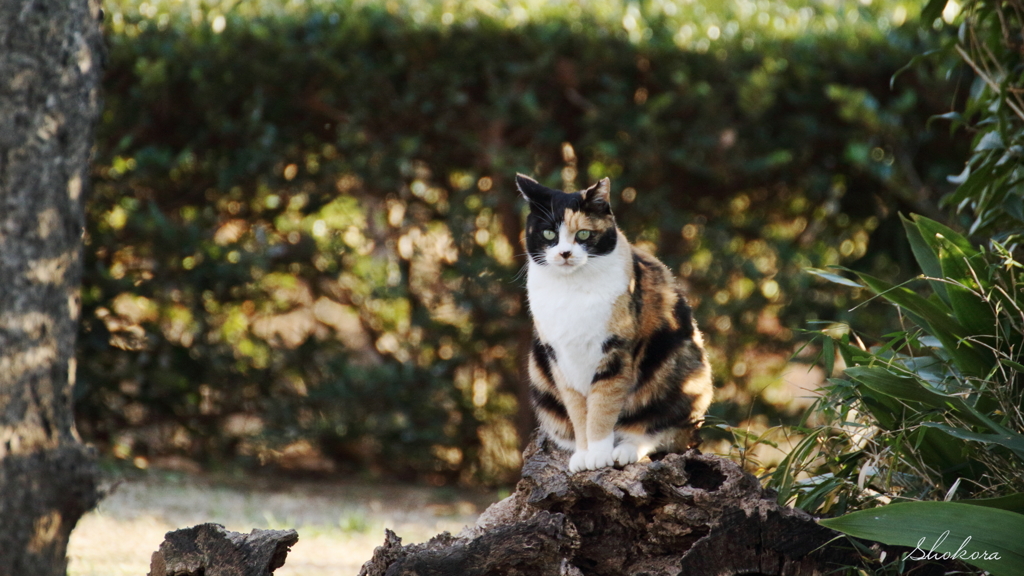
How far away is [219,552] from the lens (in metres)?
2.09

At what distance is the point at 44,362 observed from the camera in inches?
89.7

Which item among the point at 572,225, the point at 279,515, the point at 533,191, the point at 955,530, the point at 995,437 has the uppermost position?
the point at 533,191

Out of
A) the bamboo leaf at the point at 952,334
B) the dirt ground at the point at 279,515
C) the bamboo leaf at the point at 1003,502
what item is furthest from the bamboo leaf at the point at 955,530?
the dirt ground at the point at 279,515

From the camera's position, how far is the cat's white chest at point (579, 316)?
245cm

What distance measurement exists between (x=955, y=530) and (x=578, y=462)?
0.95m

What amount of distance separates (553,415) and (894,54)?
10.3 ft

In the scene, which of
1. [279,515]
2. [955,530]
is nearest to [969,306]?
[955,530]

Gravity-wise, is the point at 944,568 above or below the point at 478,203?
below

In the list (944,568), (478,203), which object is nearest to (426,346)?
(478,203)

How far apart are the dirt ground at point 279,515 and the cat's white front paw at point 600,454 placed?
1.37 metres

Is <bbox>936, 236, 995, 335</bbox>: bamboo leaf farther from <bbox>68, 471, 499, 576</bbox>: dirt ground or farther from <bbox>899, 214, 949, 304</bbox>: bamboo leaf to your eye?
<bbox>68, 471, 499, 576</bbox>: dirt ground

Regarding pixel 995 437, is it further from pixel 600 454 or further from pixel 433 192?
pixel 433 192

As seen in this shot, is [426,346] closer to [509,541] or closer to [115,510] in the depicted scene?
[115,510]

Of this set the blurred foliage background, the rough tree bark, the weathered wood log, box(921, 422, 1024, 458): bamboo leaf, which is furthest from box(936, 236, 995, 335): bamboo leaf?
the rough tree bark
